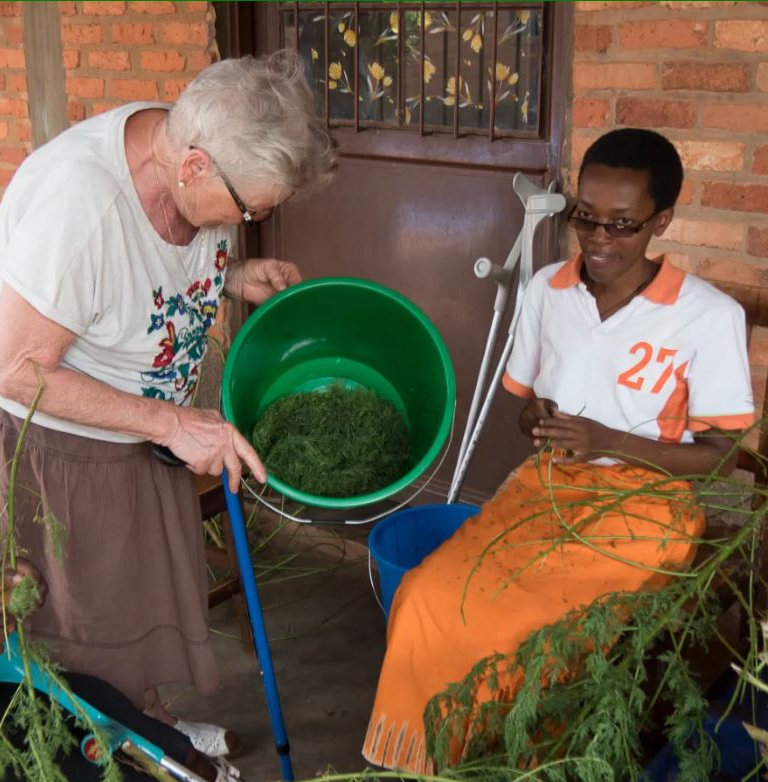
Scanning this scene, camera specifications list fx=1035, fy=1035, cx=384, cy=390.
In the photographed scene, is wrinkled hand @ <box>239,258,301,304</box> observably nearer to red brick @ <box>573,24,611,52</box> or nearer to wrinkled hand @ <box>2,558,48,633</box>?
wrinkled hand @ <box>2,558,48,633</box>

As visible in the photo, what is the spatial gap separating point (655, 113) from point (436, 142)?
848 millimetres

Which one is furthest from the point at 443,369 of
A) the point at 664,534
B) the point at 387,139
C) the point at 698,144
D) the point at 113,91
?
the point at 113,91

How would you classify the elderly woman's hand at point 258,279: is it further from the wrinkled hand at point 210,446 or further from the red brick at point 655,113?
the red brick at point 655,113

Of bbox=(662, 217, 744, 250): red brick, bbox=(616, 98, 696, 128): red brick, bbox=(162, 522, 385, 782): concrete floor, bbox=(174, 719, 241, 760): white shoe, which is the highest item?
bbox=(616, 98, 696, 128): red brick

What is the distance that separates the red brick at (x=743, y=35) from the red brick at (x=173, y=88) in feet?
6.76

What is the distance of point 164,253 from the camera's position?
81.2 inches

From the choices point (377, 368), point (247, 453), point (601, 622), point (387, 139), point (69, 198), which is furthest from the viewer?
point (387, 139)

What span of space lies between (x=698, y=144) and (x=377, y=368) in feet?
3.34

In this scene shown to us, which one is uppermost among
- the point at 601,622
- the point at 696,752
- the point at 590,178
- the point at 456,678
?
the point at 590,178

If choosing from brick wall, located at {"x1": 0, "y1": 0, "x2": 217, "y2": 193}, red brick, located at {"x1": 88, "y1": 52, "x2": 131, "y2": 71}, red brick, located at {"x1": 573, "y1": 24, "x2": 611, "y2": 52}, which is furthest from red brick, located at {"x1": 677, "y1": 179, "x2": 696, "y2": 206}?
red brick, located at {"x1": 88, "y1": 52, "x2": 131, "y2": 71}

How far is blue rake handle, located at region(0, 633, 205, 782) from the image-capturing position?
60.3 inches

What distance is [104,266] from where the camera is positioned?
6.33ft

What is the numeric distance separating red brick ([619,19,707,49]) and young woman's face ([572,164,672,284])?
2.28 ft

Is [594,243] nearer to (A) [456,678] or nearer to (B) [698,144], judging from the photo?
(B) [698,144]
